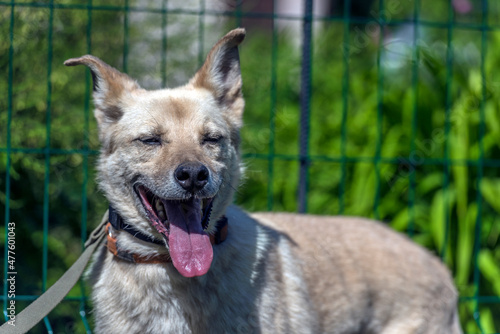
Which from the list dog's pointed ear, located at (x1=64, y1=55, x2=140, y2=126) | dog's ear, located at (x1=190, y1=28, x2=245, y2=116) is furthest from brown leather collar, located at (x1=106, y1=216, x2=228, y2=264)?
dog's ear, located at (x1=190, y1=28, x2=245, y2=116)

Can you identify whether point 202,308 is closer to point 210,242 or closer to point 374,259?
point 210,242

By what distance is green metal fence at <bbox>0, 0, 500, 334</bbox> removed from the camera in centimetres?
418

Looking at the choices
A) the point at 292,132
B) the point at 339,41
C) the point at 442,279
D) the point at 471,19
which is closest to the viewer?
the point at 442,279

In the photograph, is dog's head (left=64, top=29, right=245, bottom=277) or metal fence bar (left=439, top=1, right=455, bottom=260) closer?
dog's head (left=64, top=29, right=245, bottom=277)

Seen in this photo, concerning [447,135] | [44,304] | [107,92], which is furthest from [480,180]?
[44,304]

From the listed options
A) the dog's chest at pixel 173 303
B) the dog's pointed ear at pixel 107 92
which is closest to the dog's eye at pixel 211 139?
the dog's pointed ear at pixel 107 92

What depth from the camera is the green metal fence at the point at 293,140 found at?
13.7ft

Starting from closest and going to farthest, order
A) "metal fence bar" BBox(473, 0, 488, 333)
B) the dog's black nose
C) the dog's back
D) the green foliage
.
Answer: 1. the dog's black nose
2. the dog's back
3. "metal fence bar" BBox(473, 0, 488, 333)
4. the green foliage

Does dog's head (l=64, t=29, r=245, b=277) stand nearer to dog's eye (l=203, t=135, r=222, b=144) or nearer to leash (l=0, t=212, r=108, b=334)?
dog's eye (l=203, t=135, r=222, b=144)

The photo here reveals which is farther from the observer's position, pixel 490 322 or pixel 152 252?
pixel 490 322

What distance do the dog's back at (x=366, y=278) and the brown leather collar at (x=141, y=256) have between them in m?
0.55

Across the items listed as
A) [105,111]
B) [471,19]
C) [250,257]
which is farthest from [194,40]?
[471,19]

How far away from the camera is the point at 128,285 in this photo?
104 inches

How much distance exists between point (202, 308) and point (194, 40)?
3.49 meters
